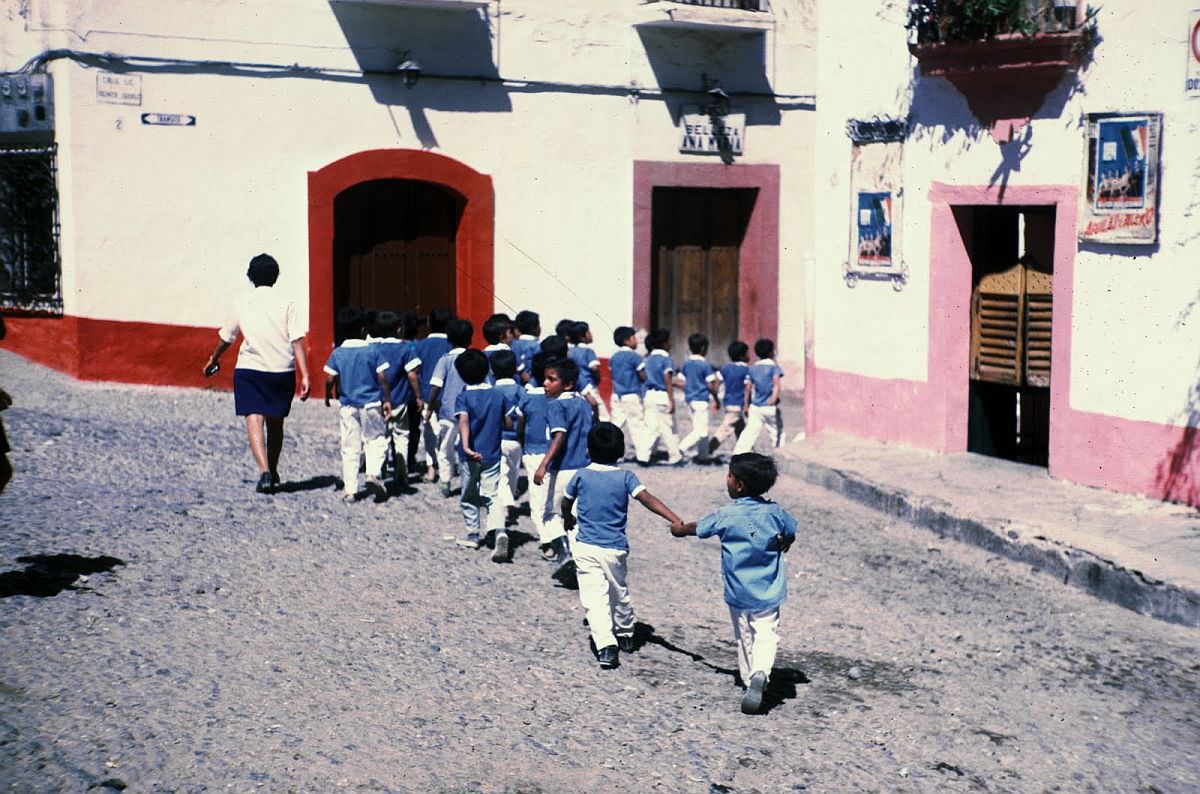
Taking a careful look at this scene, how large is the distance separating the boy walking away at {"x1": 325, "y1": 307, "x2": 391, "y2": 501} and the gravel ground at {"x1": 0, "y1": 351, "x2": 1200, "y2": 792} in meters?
0.32

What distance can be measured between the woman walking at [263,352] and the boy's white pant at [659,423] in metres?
3.76

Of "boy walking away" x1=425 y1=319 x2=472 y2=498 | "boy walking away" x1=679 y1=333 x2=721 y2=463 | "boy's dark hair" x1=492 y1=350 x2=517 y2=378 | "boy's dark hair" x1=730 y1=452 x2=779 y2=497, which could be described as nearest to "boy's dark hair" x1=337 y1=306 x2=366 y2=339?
"boy walking away" x1=425 y1=319 x2=472 y2=498

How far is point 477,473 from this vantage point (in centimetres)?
989

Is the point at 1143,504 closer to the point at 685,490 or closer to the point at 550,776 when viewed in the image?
the point at 685,490

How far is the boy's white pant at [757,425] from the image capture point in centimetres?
1376

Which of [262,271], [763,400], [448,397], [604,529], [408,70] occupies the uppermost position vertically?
[408,70]

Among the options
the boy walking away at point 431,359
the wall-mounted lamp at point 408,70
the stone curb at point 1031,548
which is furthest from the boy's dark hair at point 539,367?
the wall-mounted lamp at point 408,70

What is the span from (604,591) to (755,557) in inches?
39.9

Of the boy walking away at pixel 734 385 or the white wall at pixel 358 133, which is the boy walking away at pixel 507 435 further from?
the white wall at pixel 358 133

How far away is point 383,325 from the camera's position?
11539 mm

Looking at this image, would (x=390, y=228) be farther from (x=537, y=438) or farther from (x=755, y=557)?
(x=755, y=557)

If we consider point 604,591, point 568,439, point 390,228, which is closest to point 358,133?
point 390,228

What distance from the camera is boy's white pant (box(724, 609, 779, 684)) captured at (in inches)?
270

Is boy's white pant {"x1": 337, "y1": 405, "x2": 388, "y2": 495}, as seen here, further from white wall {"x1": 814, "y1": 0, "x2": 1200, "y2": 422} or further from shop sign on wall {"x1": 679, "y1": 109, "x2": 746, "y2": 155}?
shop sign on wall {"x1": 679, "y1": 109, "x2": 746, "y2": 155}
